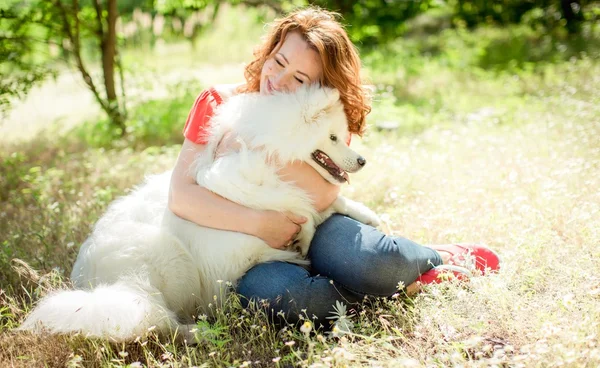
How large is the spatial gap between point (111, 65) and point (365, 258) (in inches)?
163

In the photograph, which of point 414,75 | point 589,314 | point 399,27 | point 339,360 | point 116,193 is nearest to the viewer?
point 339,360

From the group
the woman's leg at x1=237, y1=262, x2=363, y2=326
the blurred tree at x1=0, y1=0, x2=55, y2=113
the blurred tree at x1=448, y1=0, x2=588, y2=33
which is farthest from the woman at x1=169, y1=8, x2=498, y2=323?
the blurred tree at x1=448, y1=0, x2=588, y2=33

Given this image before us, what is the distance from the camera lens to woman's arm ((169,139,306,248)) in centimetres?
223

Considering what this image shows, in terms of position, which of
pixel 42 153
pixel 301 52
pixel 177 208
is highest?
pixel 301 52

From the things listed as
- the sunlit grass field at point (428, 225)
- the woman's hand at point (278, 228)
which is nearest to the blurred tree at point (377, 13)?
the sunlit grass field at point (428, 225)

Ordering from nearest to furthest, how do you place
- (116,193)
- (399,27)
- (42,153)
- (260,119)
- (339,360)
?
1. (339,360)
2. (260,119)
3. (116,193)
4. (42,153)
5. (399,27)

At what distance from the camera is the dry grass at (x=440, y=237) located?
1.93 meters

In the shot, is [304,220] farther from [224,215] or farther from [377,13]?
[377,13]

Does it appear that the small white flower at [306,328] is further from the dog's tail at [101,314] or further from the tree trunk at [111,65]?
the tree trunk at [111,65]

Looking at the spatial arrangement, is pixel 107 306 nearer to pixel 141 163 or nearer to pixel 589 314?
pixel 589 314

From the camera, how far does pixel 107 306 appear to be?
196 cm

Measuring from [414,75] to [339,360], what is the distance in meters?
6.27

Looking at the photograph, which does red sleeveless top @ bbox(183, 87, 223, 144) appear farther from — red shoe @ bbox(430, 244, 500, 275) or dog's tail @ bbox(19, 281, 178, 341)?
red shoe @ bbox(430, 244, 500, 275)

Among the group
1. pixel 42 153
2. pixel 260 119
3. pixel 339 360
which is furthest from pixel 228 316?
pixel 42 153
